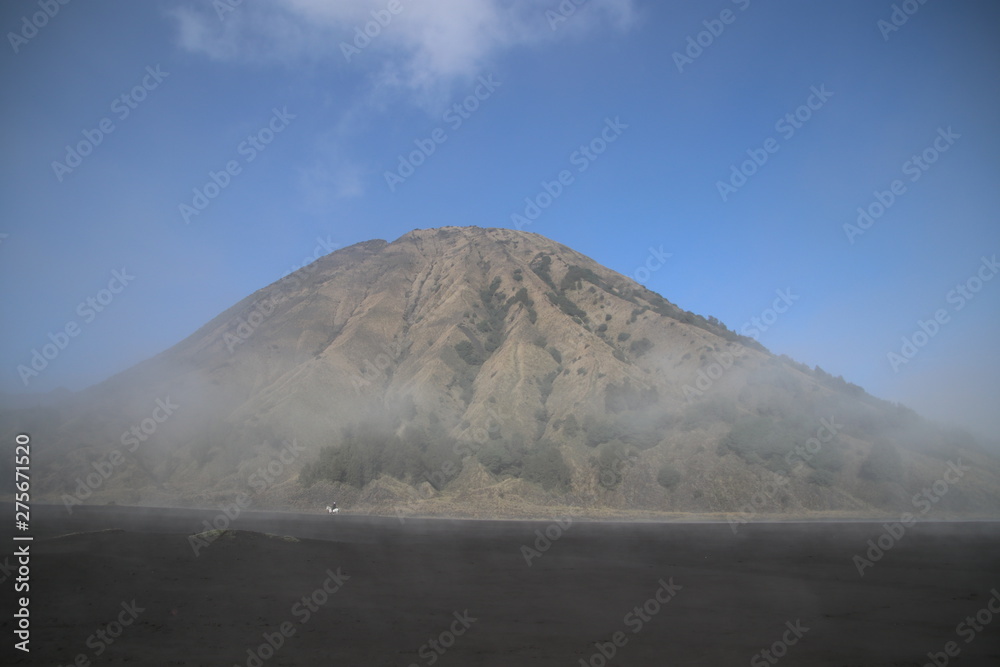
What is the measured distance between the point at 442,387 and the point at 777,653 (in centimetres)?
6903

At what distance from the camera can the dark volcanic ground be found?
12398 millimetres

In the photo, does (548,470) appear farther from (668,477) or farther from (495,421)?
(668,477)

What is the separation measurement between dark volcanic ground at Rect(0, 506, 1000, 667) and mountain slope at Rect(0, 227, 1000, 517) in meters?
28.5

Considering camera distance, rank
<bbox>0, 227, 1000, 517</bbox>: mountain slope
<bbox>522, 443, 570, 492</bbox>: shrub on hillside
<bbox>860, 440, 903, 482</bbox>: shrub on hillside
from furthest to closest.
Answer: <bbox>522, 443, 570, 492</bbox>: shrub on hillside < <bbox>0, 227, 1000, 517</bbox>: mountain slope < <bbox>860, 440, 903, 482</bbox>: shrub on hillside

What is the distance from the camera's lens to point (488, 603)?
16938 mm

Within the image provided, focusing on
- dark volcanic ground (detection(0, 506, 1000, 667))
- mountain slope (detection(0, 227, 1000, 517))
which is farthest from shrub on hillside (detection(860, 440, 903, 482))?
dark volcanic ground (detection(0, 506, 1000, 667))

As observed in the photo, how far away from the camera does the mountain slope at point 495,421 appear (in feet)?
190

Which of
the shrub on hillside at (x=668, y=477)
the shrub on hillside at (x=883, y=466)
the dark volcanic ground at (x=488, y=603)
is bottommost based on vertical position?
the dark volcanic ground at (x=488, y=603)

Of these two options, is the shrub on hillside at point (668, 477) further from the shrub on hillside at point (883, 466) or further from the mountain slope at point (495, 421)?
the shrub on hillside at point (883, 466)

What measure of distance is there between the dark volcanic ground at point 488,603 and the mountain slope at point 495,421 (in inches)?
1122

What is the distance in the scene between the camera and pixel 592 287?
109 m

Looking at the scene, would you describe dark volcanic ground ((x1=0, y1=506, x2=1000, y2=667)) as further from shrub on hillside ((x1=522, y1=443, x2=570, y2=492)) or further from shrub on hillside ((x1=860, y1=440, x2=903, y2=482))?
shrub on hillside ((x1=522, y1=443, x2=570, y2=492))

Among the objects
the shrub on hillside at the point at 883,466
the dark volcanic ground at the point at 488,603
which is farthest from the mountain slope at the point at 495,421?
the dark volcanic ground at the point at 488,603

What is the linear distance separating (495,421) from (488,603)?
177 feet
